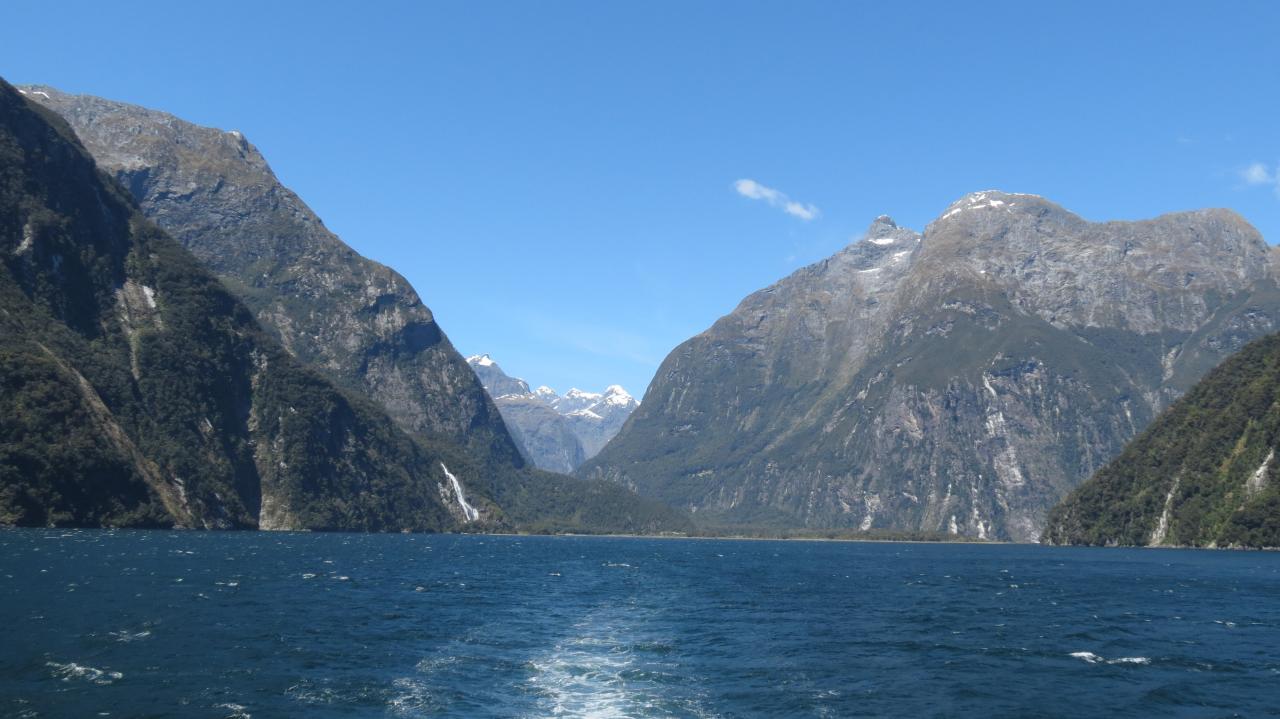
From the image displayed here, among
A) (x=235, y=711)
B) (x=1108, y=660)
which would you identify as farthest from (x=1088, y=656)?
(x=235, y=711)

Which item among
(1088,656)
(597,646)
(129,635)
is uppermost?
(1088,656)

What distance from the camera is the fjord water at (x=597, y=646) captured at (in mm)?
52719

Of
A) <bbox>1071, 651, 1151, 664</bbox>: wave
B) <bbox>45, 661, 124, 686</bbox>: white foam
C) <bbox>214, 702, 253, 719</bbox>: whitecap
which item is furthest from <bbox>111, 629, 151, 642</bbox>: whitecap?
<bbox>1071, 651, 1151, 664</bbox>: wave

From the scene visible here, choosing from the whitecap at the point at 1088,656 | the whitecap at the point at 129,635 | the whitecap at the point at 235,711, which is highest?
the whitecap at the point at 1088,656

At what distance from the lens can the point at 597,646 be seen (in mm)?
73938

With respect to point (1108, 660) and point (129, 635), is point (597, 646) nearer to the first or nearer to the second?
point (129, 635)

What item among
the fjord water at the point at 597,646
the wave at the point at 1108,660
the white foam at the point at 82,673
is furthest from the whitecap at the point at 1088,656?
the white foam at the point at 82,673

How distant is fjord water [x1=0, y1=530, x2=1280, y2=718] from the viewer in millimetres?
52719

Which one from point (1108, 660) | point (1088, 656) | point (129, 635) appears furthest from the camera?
point (1088, 656)

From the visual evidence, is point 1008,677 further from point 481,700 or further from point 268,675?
point 268,675

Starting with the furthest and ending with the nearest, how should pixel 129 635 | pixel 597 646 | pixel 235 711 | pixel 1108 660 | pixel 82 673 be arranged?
pixel 597 646 < pixel 1108 660 < pixel 129 635 < pixel 82 673 < pixel 235 711

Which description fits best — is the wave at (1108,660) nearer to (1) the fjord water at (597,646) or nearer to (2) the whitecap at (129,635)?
(1) the fjord water at (597,646)

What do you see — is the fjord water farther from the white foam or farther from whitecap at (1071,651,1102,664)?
whitecap at (1071,651,1102,664)

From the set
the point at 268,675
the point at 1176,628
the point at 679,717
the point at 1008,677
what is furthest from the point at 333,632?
the point at 1176,628
